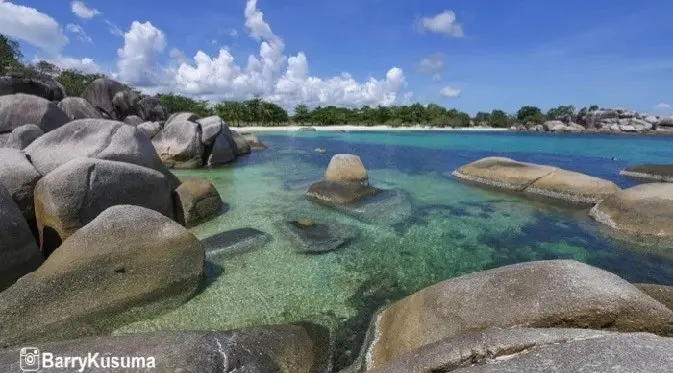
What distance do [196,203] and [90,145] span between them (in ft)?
9.84

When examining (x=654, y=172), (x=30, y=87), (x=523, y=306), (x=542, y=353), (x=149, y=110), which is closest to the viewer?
(x=542, y=353)

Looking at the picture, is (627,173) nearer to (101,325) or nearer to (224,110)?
(101,325)

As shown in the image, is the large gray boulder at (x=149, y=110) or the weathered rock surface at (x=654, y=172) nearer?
the weathered rock surface at (x=654, y=172)

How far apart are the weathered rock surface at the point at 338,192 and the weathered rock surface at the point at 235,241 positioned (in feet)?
12.5

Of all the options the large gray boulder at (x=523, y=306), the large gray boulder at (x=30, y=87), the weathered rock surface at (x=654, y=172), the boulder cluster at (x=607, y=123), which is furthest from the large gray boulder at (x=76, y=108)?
the boulder cluster at (x=607, y=123)

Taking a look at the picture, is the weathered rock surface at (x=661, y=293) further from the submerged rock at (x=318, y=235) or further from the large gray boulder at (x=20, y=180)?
the large gray boulder at (x=20, y=180)

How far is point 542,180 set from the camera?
1487 centimetres

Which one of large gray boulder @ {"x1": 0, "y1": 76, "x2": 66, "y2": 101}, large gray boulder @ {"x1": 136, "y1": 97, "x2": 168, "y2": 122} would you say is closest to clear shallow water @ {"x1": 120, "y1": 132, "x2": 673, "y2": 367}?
large gray boulder @ {"x1": 0, "y1": 76, "x2": 66, "y2": 101}

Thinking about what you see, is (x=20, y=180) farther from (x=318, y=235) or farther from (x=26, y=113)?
(x=26, y=113)

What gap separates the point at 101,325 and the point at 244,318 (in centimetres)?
205

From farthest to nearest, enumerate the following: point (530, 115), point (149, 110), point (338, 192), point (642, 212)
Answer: point (530, 115) < point (149, 110) < point (338, 192) < point (642, 212)

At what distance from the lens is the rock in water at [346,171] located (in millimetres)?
14688

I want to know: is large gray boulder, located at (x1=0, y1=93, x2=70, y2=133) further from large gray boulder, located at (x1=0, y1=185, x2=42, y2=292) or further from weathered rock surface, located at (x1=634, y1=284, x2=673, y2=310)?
weathered rock surface, located at (x1=634, y1=284, x2=673, y2=310)

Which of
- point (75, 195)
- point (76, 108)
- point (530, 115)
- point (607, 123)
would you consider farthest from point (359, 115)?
point (75, 195)
